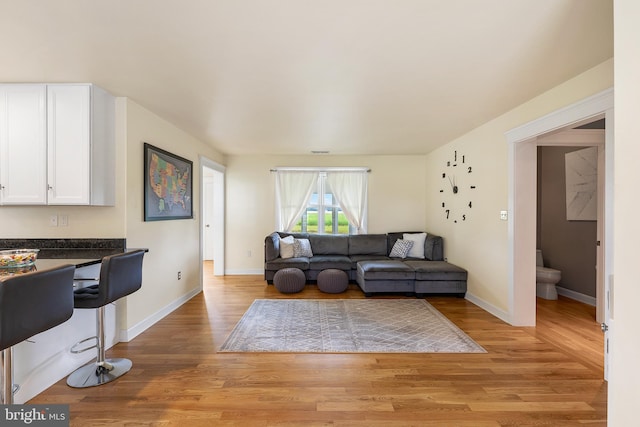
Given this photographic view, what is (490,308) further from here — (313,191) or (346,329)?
(313,191)

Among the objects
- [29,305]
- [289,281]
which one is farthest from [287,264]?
[29,305]

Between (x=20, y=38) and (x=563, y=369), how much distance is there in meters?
4.69

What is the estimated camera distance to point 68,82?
2.52m

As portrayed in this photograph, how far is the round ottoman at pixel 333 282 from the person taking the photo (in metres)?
4.49

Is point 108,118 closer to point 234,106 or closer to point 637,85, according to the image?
point 234,106

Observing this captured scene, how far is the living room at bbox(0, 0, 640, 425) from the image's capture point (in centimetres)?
103

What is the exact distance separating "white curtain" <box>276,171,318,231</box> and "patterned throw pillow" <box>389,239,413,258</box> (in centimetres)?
194

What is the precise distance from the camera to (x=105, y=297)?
6.59 ft

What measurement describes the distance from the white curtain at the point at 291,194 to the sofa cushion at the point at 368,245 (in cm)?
124

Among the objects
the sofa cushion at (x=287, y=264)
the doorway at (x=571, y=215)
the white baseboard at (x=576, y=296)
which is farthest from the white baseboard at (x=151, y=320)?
the white baseboard at (x=576, y=296)

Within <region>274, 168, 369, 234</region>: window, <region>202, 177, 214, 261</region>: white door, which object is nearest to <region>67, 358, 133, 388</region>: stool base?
<region>274, 168, 369, 234</region>: window

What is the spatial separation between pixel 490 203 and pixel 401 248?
1894mm

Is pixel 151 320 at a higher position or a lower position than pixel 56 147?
lower

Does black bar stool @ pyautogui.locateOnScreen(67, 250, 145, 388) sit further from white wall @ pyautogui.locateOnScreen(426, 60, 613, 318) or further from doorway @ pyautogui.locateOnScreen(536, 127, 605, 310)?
doorway @ pyautogui.locateOnScreen(536, 127, 605, 310)
